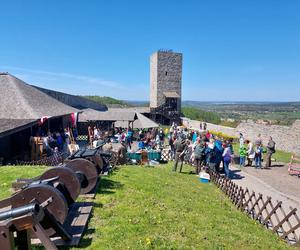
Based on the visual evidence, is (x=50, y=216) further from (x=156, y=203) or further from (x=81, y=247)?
(x=156, y=203)

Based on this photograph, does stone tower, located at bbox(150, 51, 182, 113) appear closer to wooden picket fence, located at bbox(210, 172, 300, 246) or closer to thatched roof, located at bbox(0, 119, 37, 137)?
thatched roof, located at bbox(0, 119, 37, 137)

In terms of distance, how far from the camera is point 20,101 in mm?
18172

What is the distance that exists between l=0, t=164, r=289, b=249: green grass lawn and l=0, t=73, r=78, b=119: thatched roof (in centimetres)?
591

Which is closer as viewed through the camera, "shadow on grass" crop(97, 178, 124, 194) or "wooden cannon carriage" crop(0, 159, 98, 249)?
"wooden cannon carriage" crop(0, 159, 98, 249)

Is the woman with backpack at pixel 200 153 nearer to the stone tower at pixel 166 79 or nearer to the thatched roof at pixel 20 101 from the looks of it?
the thatched roof at pixel 20 101

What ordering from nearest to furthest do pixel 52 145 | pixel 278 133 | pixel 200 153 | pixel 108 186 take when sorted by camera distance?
pixel 108 186, pixel 200 153, pixel 52 145, pixel 278 133

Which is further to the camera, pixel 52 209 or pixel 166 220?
pixel 166 220

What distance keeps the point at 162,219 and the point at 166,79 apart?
5113 cm

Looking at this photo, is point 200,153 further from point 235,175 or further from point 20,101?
point 20,101

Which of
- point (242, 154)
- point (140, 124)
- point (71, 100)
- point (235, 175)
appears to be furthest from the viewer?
point (71, 100)

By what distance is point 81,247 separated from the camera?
531 cm

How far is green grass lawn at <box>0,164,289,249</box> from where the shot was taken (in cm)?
592

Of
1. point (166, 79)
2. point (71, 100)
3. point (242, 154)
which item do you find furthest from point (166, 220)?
point (166, 79)

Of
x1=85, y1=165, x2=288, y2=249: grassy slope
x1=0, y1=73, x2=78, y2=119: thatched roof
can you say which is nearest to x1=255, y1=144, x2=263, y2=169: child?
x1=85, y1=165, x2=288, y2=249: grassy slope
